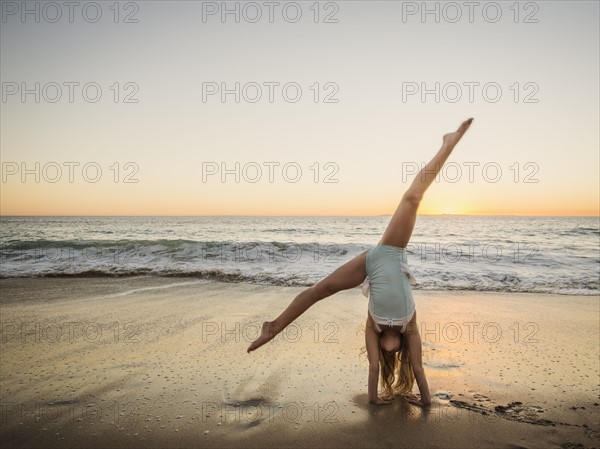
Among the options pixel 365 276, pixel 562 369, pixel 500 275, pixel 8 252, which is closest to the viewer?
pixel 365 276

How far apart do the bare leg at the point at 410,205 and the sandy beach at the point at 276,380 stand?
1634 mm

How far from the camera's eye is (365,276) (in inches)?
159

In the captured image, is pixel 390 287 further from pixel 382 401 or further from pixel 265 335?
pixel 265 335

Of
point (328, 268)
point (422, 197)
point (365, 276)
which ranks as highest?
point (422, 197)

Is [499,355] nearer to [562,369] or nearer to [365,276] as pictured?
[562,369]

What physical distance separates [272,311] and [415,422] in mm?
4694

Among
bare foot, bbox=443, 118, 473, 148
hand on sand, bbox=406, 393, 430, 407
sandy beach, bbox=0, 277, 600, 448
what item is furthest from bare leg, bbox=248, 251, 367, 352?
bare foot, bbox=443, 118, 473, 148

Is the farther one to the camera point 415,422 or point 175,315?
point 175,315

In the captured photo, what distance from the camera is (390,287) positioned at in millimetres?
3814

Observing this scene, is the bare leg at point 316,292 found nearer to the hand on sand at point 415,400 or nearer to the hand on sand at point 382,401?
the hand on sand at point 382,401

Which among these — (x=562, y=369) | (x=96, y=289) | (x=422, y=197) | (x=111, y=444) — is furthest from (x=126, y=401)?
(x=96, y=289)

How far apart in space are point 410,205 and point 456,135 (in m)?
0.95

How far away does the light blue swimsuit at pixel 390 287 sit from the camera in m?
3.79

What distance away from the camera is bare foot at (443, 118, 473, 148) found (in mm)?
4136
